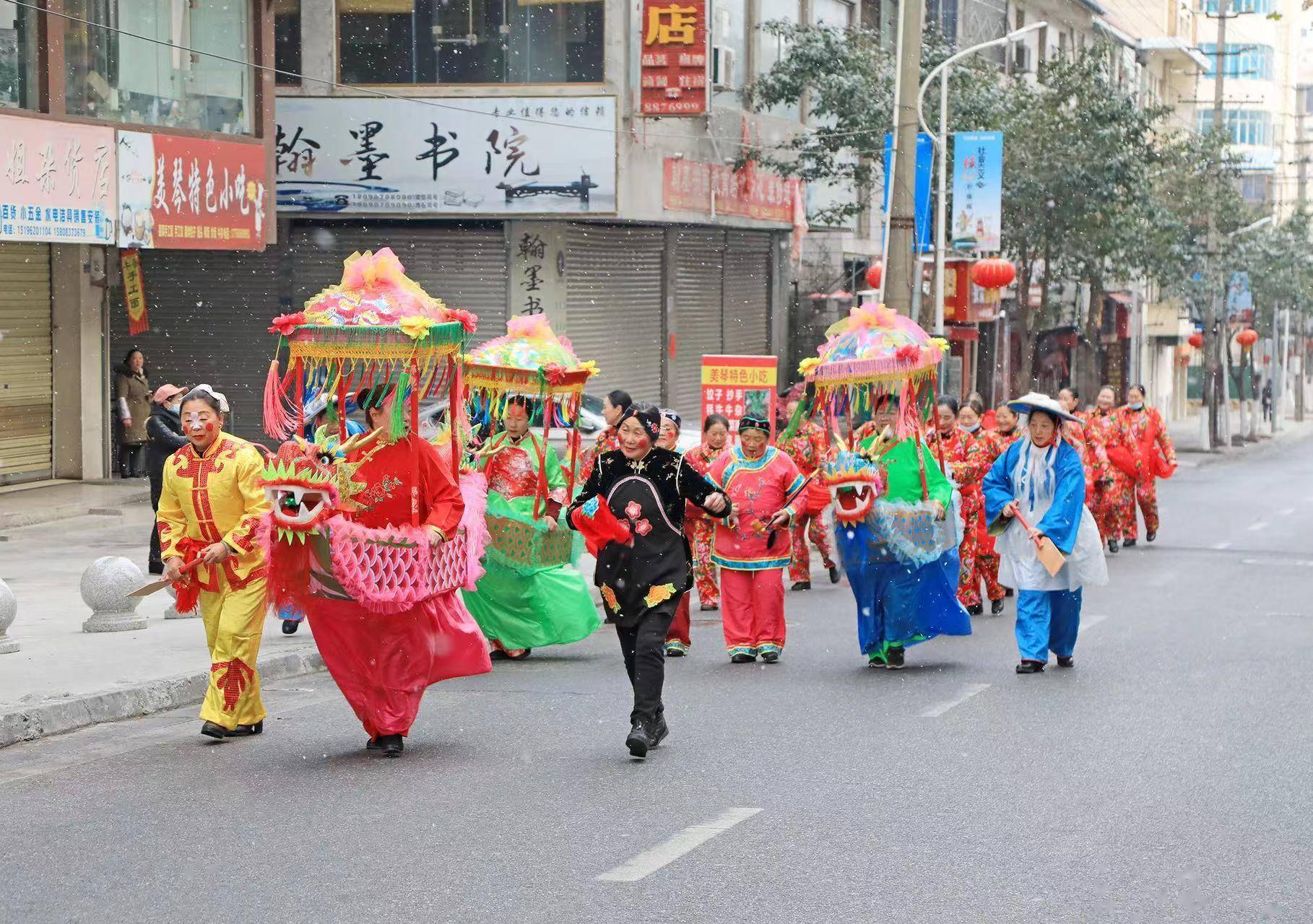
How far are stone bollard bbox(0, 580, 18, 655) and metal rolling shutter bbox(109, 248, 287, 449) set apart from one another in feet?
53.1

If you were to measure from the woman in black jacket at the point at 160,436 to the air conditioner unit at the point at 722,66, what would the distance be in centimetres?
1601

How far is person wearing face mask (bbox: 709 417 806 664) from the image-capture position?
11750mm

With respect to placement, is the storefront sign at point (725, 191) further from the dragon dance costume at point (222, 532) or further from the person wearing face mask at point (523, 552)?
the dragon dance costume at point (222, 532)

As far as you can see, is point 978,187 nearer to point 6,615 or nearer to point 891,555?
point 891,555

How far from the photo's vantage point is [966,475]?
14.7 m

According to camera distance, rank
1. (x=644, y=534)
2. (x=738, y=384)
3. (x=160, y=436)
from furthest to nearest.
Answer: (x=738, y=384), (x=160, y=436), (x=644, y=534)

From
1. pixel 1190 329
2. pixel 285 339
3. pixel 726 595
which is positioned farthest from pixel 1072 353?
pixel 285 339

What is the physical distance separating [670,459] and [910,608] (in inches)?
119

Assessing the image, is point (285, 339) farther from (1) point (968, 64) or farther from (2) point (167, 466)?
(1) point (968, 64)

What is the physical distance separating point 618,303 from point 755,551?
17.4m

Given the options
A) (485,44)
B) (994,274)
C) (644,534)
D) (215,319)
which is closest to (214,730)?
(644,534)

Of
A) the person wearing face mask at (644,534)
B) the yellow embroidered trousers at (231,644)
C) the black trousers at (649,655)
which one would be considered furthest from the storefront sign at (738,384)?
the yellow embroidered trousers at (231,644)

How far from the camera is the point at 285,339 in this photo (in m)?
8.83

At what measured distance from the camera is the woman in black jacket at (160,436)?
14.0 metres
